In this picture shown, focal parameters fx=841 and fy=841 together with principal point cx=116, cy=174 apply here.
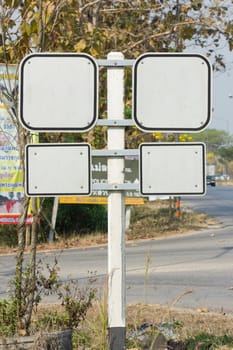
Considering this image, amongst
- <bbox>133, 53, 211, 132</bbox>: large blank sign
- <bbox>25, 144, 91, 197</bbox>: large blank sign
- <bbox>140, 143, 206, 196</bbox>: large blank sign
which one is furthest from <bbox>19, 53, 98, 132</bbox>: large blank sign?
<bbox>140, 143, 206, 196</bbox>: large blank sign

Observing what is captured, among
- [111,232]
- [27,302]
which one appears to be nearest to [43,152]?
[111,232]

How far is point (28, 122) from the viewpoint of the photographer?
530 centimetres

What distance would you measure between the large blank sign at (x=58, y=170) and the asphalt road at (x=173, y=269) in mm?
2510

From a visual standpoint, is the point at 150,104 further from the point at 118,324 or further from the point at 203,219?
the point at 203,219

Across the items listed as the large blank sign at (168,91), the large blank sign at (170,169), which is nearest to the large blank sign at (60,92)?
the large blank sign at (168,91)

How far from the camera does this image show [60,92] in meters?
5.28

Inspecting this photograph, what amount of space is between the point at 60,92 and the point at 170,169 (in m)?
0.84

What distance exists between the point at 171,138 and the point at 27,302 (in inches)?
Result: 479

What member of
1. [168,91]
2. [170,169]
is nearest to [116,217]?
[170,169]

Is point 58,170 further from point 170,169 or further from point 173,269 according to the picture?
point 173,269

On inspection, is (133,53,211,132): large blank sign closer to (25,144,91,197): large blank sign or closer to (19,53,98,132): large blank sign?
(19,53,98,132): large blank sign

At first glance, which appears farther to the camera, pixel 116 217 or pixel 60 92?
pixel 116 217

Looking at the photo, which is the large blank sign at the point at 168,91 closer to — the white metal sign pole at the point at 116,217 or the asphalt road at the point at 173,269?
the white metal sign pole at the point at 116,217

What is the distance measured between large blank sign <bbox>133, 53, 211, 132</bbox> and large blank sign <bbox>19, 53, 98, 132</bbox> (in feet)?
0.97
